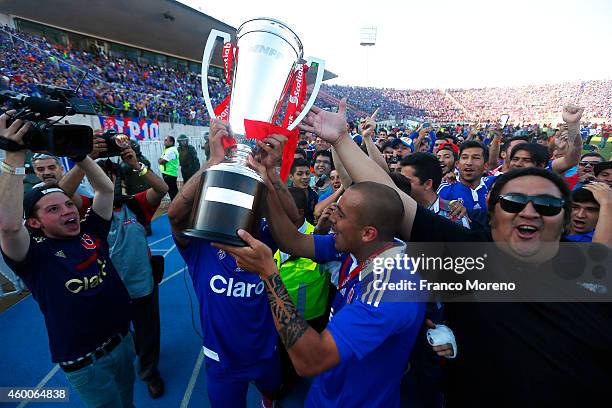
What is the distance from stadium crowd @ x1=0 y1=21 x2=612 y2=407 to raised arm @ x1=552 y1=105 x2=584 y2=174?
0.03 meters

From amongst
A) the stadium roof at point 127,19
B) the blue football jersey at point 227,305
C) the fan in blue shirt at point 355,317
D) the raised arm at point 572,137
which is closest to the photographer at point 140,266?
the blue football jersey at point 227,305

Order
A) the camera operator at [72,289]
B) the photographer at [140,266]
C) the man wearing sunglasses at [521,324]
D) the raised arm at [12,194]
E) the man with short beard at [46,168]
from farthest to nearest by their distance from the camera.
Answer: the man with short beard at [46,168] → the photographer at [140,266] → the camera operator at [72,289] → the raised arm at [12,194] → the man wearing sunglasses at [521,324]

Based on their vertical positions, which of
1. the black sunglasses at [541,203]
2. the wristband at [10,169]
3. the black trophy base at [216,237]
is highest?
the wristband at [10,169]

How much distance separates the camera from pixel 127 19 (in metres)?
21.1

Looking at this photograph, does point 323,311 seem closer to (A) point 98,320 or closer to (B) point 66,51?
(A) point 98,320

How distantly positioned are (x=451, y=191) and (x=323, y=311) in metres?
2.23

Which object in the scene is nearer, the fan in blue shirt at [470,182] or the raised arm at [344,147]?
the raised arm at [344,147]

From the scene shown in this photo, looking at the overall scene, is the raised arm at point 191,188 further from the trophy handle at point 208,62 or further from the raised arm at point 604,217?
the raised arm at point 604,217

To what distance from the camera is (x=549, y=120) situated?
49688mm

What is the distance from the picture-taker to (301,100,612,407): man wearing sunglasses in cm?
121

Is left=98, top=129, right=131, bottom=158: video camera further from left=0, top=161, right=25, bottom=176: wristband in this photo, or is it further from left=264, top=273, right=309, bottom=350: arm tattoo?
left=264, top=273, right=309, bottom=350: arm tattoo

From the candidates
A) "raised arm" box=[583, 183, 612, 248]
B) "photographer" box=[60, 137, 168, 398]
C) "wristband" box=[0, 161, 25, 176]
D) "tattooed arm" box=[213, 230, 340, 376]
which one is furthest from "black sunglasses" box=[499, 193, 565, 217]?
"photographer" box=[60, 137, 168, 398]

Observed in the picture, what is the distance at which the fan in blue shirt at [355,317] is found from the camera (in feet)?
3.79

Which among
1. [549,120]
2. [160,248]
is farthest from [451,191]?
[549,120]
